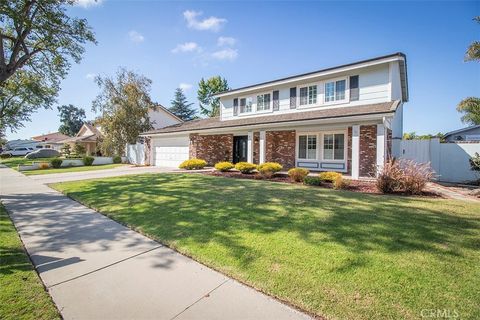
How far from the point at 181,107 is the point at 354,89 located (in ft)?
137

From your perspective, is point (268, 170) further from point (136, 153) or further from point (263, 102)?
point (136, 153)

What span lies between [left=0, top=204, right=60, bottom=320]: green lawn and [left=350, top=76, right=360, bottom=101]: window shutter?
1434 centimetres

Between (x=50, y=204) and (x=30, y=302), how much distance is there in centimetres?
599

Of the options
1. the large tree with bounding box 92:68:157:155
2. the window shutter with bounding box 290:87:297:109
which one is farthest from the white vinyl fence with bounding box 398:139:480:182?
the large tree with bounding box 92:68:157:155

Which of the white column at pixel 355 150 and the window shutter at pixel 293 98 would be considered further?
the window shutter at pixel 293 98

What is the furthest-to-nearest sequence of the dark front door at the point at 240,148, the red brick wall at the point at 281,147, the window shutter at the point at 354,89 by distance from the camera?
the dark front door at the point at 240,148
the red brick wall at the point at 281,147
the window shutter at the point at 354,89

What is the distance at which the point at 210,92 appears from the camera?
4306cm

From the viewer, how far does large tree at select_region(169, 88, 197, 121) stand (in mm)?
49938

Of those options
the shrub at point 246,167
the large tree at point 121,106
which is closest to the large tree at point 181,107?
the large tree at point 121,106

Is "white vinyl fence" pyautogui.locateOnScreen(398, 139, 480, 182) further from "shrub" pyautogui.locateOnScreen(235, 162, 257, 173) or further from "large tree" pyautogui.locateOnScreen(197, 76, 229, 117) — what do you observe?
→ "large tree" pyautogui.locateOnScreen(197, 76, 229, 117)

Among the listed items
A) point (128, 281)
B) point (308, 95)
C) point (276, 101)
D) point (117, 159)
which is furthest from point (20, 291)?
point (117, 159)

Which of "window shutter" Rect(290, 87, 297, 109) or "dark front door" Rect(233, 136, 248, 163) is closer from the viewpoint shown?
"window shutter" Rect(290, 87, 297, 109)

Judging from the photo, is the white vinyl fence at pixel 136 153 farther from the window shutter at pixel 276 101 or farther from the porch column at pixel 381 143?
the porch column at pixel 381 143

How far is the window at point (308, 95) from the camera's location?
14867mm
